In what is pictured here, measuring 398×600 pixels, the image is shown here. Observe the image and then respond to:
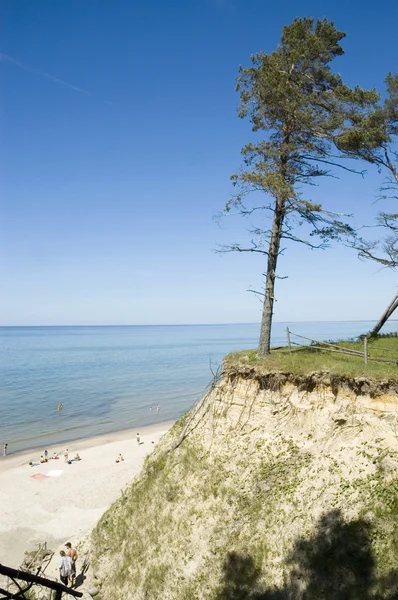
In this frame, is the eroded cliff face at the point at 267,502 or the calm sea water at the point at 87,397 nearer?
the eroded cliff face at the point at 267,502

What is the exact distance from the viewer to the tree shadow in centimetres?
1051

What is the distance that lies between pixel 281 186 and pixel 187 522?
12.3 metres

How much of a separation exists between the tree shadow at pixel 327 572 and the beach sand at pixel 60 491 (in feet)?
33.5

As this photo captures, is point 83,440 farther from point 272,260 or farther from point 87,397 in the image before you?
point 272,260

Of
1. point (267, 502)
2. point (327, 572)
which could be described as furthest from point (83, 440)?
point (327, 572)

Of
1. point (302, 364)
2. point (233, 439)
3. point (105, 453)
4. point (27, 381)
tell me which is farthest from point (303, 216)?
point (27, 381)

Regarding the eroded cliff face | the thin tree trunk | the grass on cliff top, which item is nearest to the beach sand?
the eroded cliff face

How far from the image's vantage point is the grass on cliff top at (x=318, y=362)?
13.4 metres

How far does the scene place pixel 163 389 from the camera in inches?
2635

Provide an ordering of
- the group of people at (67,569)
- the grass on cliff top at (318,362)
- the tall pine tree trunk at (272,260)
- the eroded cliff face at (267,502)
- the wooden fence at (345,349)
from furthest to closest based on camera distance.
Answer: the tall pine tree trunk at (272,260) → the group of people at (67,569) → the wooden fence at (345,349) → the grass on cliff top at (318,362) → the eroded cliff face at (267,502)

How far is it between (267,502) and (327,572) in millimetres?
2601

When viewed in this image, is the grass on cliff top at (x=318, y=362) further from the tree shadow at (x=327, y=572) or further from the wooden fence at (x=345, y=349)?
the tree shadow at (x=327, y=572)

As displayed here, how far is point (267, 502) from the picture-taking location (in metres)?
13.2

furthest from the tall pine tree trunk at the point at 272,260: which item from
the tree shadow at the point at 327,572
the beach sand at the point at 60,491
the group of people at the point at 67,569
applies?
the beach sand at the point at 60,491
